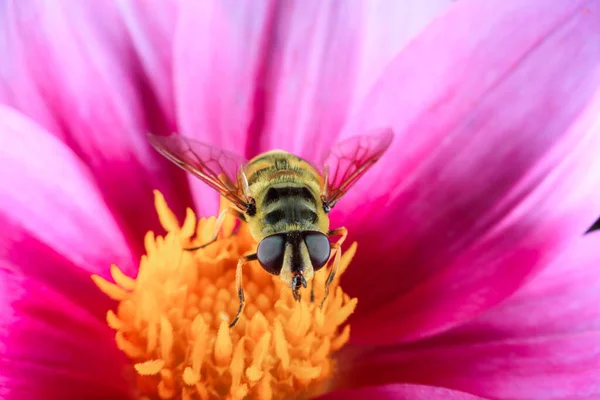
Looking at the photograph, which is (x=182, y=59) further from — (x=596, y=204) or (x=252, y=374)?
(x=596, y=204)

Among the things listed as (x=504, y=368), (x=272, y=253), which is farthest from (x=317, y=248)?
(x=504, y=368)

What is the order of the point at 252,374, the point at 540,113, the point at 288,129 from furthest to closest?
the point at 288,129 → the point at 540,113 → the point at 252,374

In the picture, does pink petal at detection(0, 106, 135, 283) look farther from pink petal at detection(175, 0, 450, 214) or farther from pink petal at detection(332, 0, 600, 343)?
pink petal at detection(332, 0, 600, 343)

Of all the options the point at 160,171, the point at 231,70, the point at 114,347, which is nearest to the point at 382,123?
the point at 231,70

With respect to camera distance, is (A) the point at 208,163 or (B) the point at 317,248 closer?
(B) the point at 317,248

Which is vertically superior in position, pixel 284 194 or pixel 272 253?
pixel 284 194

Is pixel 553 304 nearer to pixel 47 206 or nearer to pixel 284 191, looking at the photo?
pixel 284 191

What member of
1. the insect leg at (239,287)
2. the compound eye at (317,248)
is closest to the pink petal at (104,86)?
the insect leg at (239,287)
